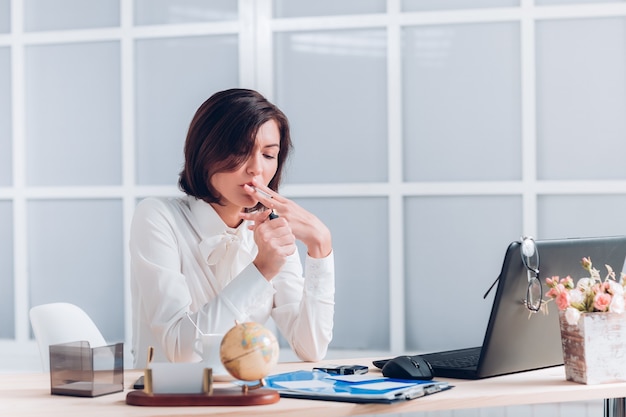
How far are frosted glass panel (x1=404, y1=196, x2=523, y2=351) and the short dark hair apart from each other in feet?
3.14

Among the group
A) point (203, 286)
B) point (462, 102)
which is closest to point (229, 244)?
point (203, 286)

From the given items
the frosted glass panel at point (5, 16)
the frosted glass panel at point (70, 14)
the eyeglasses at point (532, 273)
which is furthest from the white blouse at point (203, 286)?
the frosted glass panel at point (5, 16)

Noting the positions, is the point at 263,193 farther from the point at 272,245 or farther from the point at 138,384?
the point at 138,384

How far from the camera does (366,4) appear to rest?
309 cm

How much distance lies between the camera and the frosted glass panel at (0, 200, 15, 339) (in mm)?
3393

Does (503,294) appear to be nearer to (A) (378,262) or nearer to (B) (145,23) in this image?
(A) (378,262)

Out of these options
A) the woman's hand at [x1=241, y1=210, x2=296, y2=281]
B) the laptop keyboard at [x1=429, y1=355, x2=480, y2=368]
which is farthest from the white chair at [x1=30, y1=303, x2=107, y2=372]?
the laptop keyboard at [x1=429, y1=355, x2=480, y2=368]

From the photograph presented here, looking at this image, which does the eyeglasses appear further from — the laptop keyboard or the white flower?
the laptop keyboard

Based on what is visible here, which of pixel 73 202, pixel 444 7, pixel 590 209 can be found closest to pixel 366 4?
pixel 444 7

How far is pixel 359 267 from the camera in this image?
309cm

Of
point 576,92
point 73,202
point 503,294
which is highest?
point 576,92

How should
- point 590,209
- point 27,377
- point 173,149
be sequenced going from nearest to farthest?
point 27,377 → point 590,209 → point 173,149

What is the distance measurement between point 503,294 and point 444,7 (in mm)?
1675

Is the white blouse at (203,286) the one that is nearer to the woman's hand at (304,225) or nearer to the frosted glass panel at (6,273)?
the woman's hand at (304,225)
